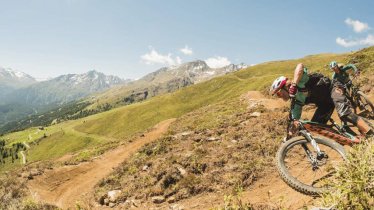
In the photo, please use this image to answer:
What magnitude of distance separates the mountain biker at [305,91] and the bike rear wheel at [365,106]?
8.87 m

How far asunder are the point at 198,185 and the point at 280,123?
819 cm

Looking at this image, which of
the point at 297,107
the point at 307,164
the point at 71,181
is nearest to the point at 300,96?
the point at 297,107

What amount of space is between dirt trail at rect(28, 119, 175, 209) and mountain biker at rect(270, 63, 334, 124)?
14979mm

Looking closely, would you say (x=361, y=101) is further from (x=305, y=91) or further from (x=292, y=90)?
(x=292, y=90)

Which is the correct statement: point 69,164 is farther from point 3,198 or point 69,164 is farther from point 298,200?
point 298,200

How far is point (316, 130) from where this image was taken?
10047 millimetres

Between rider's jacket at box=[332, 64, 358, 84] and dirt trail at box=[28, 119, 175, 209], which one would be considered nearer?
rider's jacket at box=[332, 64, 358, 84]

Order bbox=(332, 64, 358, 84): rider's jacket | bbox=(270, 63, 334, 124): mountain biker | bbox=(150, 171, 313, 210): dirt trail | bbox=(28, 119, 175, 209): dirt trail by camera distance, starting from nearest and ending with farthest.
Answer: bbox=(270, 63, 334, 124): mountain biker, bbox=(150, 171, 313, 210): dirt trail, bbox=(332, 64, 358, 84): rider's jacket, bbox=(28, 119, 175, 209): dirt trail

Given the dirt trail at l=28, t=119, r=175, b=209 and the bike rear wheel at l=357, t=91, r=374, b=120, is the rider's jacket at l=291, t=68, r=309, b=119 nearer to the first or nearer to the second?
the bike rear wheel at l=357, t=91, r=374, b=120

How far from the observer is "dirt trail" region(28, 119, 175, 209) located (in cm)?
2319

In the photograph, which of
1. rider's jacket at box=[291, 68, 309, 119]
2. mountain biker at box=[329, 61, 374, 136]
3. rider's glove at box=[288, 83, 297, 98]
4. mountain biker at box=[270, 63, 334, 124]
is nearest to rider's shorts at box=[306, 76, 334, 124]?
mountain biker at box=[270, 63, 334, 124]

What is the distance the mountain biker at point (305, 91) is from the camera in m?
10.1

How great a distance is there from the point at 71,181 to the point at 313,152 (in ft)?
75.3

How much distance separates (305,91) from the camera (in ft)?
34.2
